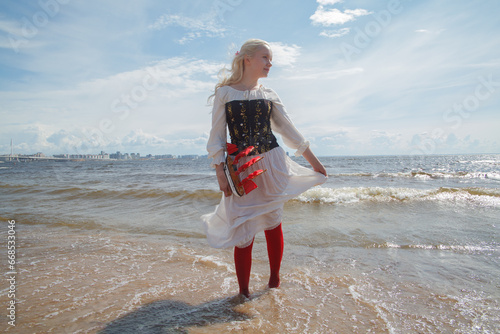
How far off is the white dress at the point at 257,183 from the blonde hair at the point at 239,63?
140 millimetres

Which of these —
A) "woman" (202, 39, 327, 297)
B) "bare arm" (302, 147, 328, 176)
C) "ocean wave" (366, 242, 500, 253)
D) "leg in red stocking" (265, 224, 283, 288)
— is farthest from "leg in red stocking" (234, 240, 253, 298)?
"ocean wave" (366, 242, 500, 253)

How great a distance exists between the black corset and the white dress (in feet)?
0.15

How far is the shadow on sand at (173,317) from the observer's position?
6.16ft

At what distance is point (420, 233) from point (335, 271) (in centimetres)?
207

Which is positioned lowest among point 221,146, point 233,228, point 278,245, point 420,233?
point 420,233

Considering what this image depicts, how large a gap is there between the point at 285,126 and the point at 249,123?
37cm

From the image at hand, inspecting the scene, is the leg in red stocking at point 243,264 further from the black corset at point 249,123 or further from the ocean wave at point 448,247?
the ocean wave at point 448,247

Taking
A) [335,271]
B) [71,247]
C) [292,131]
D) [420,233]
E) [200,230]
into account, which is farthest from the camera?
[200,230]

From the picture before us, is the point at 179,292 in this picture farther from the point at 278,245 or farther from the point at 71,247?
the point at 71,247

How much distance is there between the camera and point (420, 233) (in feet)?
13.9

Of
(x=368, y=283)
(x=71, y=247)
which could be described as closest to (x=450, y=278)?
(x=368, y=283)

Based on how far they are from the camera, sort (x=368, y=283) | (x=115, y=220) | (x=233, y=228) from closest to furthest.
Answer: (x=233, y=228) → (x=368, y=283) → (x=115, y=220)

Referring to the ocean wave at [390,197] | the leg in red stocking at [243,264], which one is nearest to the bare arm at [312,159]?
the leg in red stocking at [243,264]

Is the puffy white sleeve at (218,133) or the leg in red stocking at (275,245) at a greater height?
the puffy white sleeve at (218,133)
